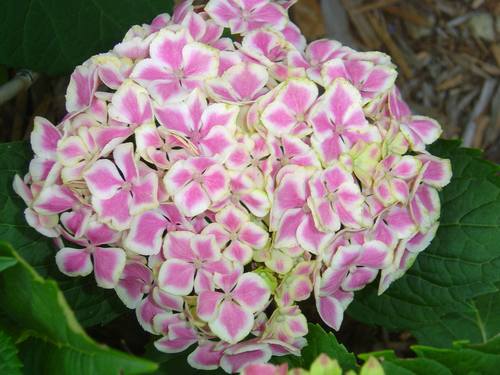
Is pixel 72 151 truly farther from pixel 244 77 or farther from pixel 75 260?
pixel 244 77

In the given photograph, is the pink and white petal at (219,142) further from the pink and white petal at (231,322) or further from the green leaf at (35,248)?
the green leaf at (35,248)

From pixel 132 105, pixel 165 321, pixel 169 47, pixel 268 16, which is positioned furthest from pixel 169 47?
pixel 165 321

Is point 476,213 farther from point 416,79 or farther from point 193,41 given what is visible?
point 416,79

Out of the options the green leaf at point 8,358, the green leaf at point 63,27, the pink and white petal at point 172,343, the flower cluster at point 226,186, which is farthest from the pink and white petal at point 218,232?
the green leaf at point 63,27

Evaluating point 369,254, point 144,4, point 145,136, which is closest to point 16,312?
point 145,136

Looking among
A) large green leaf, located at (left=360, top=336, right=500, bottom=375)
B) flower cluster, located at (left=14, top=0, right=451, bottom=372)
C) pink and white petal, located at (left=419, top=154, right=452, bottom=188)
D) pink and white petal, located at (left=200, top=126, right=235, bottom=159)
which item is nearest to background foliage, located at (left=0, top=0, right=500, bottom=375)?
large green leaf, located at (left=360, top=336, right=500, bottom=375)

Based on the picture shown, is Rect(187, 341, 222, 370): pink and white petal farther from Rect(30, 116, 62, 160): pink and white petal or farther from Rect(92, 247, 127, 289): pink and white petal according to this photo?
Rect(30, 116, 62, 160): pink and white petal
